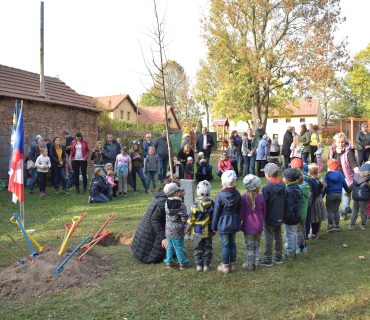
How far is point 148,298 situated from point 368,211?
509cm

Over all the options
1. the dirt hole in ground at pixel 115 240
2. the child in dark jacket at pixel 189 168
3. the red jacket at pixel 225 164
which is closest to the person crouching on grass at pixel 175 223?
the dirt hole in ground at pixel 115 240

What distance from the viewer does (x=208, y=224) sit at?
4.91 m

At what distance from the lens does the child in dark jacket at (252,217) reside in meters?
4.87

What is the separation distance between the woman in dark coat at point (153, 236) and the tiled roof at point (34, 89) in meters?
10.3

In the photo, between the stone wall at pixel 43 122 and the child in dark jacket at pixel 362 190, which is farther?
the stone wall at pixel 43 122

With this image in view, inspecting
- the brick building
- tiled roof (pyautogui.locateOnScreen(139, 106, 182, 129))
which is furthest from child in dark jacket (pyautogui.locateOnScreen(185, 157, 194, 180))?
tiled roof (pyautogui.locateOnScreen(139, 106, 182, 129))

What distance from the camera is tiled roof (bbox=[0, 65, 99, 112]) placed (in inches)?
548

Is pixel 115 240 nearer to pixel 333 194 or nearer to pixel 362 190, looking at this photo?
pixel 333 194

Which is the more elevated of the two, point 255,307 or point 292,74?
point 292,74

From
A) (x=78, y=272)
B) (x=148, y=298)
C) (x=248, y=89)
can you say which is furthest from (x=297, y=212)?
(x=248, y=89)

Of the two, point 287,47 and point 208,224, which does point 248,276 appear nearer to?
point 208,224

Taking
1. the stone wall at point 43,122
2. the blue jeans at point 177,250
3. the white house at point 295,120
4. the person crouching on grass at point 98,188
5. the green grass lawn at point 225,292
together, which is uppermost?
the white house at point 295,120

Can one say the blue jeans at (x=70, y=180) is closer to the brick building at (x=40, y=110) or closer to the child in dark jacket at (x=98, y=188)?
the brick building at (x=40, y=110)

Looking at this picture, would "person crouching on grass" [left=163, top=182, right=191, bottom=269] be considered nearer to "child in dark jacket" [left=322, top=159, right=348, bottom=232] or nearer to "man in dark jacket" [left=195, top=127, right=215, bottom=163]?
"child in dark jacket" [left=322, top=159, right=348, bottom=232]
